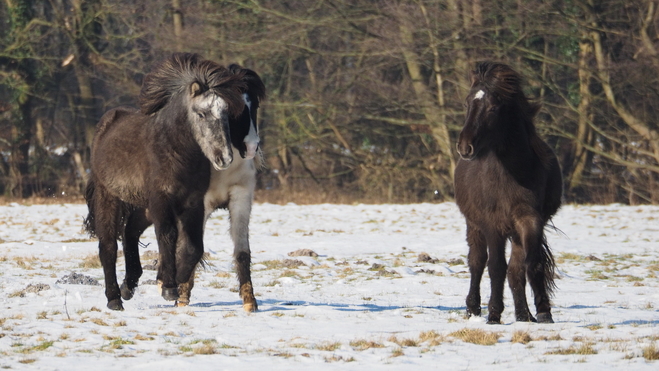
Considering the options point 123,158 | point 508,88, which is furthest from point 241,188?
point 508,88

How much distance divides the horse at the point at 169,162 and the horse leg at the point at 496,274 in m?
2.09

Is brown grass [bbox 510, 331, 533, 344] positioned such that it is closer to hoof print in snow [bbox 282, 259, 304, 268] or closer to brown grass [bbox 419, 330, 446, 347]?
brown grass [bbox 419, 330, 446, 347]

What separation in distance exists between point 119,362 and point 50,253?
7.72m

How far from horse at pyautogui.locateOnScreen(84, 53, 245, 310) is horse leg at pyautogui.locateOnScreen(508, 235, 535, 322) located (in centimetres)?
230

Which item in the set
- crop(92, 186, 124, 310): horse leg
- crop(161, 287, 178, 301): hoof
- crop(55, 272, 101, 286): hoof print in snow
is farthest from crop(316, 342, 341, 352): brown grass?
crop(55, 272, 101, 286): hoof print in snow

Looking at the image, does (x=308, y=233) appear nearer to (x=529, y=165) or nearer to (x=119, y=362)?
(x=529, y=165)

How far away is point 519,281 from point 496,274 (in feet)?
0.75

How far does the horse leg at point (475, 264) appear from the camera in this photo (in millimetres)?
7578

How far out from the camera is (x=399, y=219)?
1797cm

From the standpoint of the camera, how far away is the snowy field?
18.1ft

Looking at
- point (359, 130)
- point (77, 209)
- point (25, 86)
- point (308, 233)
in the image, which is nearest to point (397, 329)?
point (308, 233)

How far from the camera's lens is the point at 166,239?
298 inches

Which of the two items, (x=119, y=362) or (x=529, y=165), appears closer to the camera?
(x=119, y=362)

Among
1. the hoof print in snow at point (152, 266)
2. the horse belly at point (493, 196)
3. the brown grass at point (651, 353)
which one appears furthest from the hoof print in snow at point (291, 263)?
the brown grass at point (651, 353)
